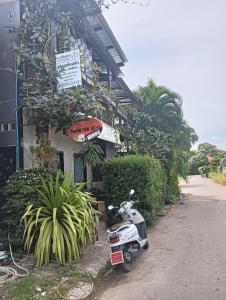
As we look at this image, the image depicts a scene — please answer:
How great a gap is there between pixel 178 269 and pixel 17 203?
121 inches

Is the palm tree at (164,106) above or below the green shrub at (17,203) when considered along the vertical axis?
above

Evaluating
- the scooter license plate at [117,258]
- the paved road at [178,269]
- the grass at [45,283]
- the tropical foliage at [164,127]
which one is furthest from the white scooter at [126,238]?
the tropical foliage at [164,127]

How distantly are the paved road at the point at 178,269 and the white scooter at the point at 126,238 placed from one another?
0.25m

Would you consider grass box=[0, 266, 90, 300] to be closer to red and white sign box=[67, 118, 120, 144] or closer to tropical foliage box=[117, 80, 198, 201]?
red and white sign box=[67, 118, 120, 144]

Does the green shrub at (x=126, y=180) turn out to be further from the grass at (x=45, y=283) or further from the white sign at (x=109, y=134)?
the grass at (x=45, y=283)

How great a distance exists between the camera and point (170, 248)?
765 cm

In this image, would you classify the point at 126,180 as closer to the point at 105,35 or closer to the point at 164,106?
the point at 105,35

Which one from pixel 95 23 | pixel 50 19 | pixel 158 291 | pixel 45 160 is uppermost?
pixel 95 23

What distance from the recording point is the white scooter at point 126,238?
6000mm

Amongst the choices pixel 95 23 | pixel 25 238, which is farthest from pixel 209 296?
pixel 95 23

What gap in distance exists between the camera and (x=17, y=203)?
21.0ft

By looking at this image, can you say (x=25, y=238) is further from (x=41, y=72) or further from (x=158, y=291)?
(x=41, y=72)

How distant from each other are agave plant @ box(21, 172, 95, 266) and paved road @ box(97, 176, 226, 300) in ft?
2.95

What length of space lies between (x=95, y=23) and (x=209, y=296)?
9189 millimetres
